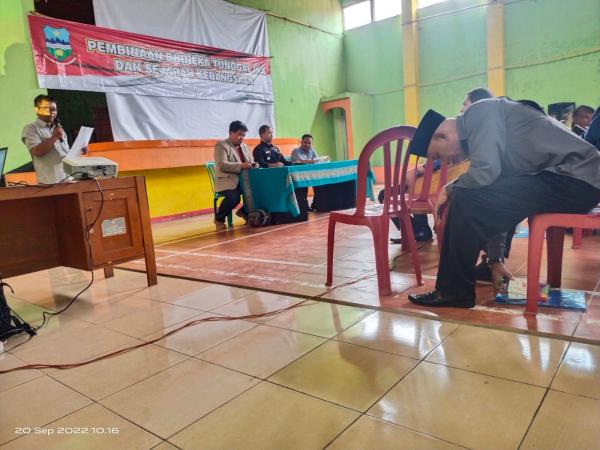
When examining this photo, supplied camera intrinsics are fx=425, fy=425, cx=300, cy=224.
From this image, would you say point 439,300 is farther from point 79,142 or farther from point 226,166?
point 226,166

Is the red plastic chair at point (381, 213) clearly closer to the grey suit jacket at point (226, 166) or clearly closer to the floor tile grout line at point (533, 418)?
the floor tile grout line at point (533, 418)

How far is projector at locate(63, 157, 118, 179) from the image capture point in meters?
2.31

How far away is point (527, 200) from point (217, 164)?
3.54m

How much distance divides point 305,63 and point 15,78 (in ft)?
18.3

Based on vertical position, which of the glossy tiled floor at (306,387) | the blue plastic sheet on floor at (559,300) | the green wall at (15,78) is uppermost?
the green wall at (15,78)

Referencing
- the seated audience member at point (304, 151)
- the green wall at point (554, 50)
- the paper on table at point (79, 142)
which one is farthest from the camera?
the green wall at point (554, 50)

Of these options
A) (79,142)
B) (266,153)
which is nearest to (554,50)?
(266,153)

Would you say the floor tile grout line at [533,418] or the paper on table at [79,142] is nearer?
the floor tile grout line at [533,418]

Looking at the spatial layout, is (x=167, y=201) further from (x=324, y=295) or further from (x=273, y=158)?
(x=324, y=295)

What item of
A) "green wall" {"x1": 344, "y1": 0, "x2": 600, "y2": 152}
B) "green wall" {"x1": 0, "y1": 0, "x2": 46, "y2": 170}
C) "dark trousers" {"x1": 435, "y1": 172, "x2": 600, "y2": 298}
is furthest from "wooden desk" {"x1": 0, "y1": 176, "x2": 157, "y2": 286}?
"green wall" {"x1": 344, "y1": 0, "x2": 600, "y2": 152}

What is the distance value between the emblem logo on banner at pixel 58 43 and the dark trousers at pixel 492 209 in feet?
15.7

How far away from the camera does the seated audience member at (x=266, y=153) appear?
505 centimetres

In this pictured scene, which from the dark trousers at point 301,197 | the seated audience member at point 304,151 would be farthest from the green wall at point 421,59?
the dark trousers at point 301,197

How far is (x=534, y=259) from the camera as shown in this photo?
1637 millimetres
